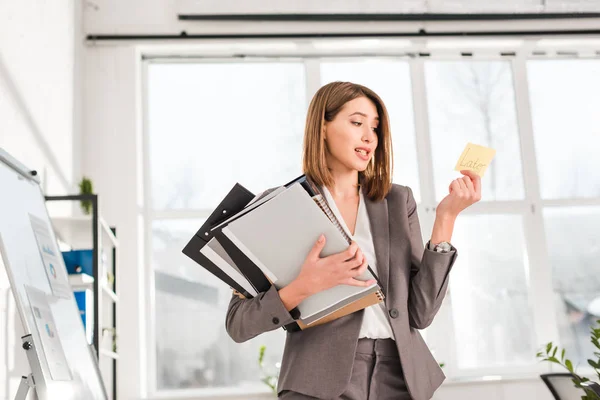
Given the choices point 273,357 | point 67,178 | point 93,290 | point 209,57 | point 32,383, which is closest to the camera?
point 32,383

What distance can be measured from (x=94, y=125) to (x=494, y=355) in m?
2.86

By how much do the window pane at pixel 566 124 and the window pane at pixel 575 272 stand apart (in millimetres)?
170

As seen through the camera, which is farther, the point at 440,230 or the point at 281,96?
the point at 281,96

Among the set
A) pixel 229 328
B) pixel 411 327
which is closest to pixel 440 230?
pixel 411 327

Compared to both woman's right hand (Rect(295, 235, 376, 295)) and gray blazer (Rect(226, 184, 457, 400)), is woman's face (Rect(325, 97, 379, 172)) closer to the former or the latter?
gray blazer (Rect(226, 184, 457, 400))

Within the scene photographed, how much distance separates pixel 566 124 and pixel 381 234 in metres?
3.85

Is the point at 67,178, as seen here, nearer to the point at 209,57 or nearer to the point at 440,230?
the point at 209,57

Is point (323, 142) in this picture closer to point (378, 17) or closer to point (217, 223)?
point (217, 223)

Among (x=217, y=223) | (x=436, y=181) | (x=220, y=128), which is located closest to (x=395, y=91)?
(x=436, y=181)

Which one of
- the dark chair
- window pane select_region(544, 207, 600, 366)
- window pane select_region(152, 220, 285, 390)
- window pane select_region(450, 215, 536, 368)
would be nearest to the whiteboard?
the dark chair

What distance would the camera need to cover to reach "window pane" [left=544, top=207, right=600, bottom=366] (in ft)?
15.1

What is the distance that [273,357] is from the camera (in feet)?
14.4

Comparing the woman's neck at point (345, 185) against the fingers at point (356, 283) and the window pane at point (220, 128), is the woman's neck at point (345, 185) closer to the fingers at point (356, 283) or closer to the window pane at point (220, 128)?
the fingers at point (356, 283)

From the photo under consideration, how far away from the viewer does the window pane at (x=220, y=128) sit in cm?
460
